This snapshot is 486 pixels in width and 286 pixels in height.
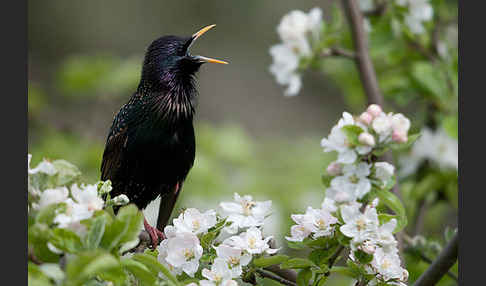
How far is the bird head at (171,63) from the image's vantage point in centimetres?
254

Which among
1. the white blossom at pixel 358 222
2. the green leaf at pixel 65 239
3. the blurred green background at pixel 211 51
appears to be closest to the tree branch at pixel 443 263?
the white blossom at pixel 358 222

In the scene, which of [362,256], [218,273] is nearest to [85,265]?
[218,273]

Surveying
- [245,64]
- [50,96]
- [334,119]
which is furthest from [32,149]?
[245,64]

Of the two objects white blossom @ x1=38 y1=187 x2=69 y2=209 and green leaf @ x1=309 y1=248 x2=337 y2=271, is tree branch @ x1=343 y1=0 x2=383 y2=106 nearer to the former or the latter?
green leaf @ x1=309 y1=248 x2=337 y2=271

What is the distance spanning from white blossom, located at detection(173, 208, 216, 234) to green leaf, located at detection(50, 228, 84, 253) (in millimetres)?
347

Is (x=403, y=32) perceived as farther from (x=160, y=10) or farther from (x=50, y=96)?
(x=160, y=10)

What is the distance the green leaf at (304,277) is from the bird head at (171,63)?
1113 mm

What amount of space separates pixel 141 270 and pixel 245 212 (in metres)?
0.38

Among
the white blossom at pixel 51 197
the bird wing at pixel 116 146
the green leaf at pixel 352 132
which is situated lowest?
the white blossom at pixel 51 197

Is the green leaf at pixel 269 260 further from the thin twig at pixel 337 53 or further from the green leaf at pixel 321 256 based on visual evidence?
the thin twig at pixel 337 53

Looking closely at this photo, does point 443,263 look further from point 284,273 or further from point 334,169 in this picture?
point 284,273

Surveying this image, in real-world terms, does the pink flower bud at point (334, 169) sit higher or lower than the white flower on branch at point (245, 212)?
higher

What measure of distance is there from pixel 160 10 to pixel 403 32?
16.7 feet

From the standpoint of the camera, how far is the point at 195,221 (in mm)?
1591
